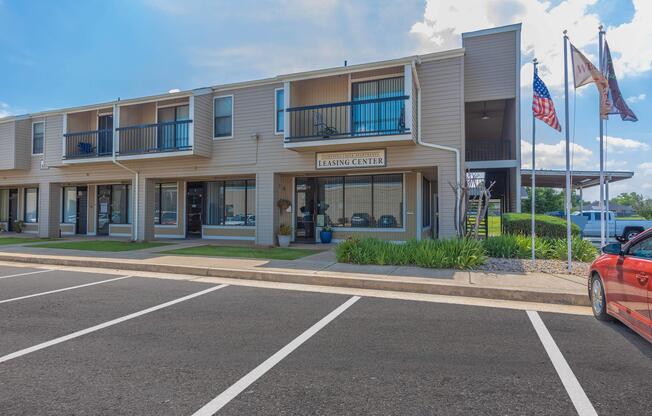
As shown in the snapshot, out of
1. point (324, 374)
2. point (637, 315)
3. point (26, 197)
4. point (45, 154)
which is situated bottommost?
point (324, 374)

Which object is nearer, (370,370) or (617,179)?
(370,370)

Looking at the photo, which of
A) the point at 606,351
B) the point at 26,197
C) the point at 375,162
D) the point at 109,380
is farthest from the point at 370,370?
the point at 26,197

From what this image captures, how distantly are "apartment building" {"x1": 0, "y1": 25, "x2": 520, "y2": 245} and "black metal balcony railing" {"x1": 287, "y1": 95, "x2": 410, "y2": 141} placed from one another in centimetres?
5

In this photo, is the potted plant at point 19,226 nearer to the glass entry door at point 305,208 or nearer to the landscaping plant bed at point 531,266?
the glass entry door at point 305,208

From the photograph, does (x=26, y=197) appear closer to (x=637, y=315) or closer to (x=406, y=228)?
(x=406, y=228)

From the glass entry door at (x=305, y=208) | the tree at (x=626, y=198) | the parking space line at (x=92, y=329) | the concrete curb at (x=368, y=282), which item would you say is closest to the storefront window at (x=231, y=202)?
the glass entry door at (x=305, y=208)

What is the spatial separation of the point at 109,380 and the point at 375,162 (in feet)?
34.4

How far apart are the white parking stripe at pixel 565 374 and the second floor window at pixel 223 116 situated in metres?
12.8

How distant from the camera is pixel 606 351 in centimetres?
440

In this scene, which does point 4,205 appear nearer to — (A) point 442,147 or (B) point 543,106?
(A) point 442,147

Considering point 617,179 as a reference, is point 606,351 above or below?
below

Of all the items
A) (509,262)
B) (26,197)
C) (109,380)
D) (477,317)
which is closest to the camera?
(109,380)

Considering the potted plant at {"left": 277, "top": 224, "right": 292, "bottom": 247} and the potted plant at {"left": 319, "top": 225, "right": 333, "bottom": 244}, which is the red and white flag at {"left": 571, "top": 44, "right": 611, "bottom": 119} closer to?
the potted plant at {"left": 319, "top": 225, "right": 333, "bottom": 244}

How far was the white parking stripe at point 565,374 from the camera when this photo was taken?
3.17 m
